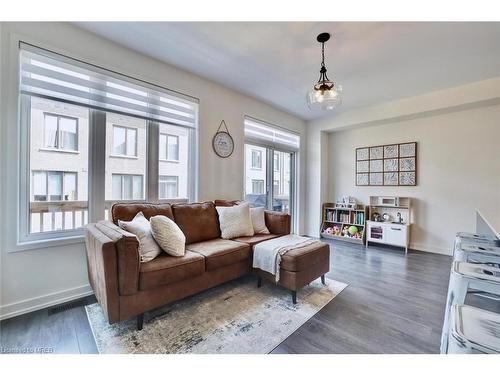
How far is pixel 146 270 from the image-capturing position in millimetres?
1645

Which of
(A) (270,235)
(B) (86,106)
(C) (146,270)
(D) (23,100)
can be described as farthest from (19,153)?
(A) (270,235)

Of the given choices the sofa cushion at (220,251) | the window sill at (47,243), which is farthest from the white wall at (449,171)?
the window sill at (47,243)

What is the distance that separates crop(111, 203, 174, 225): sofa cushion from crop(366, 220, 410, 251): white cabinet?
352cm

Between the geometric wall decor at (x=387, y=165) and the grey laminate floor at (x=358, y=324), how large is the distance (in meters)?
1.87

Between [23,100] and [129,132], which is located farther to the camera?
[129,132]

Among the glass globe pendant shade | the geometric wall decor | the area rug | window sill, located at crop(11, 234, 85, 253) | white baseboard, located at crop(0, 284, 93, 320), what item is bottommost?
the area rug

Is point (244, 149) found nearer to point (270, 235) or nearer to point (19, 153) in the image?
point (270, 235)

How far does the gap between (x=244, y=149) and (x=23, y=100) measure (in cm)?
260

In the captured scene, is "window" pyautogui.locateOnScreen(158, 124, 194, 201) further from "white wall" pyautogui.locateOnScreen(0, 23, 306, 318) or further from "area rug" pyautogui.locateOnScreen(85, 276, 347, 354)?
"area rug" pyautogui.locateOnScreen(85, 276, 347, 354)

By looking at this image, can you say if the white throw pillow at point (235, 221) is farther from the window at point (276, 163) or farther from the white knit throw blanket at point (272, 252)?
the window at point (276, 163)

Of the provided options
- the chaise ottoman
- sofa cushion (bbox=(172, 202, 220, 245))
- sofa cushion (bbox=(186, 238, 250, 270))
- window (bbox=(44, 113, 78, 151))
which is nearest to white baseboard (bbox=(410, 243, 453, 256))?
the chaise ottoman

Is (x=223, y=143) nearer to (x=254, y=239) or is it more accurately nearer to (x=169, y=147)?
(x=169, y=147)

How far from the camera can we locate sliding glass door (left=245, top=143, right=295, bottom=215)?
397 centimetres

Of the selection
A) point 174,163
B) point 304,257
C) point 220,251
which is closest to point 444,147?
point 304,257
